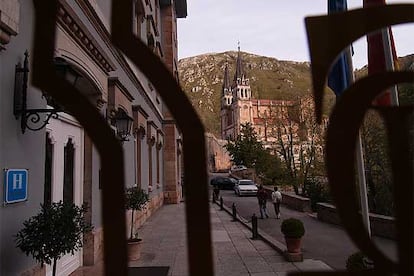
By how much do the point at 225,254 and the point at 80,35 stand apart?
5649mm

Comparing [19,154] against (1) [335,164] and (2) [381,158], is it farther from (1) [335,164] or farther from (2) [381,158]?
(2) [381,158]

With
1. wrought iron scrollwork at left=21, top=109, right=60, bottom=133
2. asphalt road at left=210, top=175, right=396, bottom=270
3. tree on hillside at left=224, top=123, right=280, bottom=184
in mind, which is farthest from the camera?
tree on hillside at left=224, top=123, right=280, bottom=184

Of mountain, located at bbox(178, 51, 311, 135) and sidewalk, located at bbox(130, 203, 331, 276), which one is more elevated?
mountain, located at bbox(178, 51, 311, 135)

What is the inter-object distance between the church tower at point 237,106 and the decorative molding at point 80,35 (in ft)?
285

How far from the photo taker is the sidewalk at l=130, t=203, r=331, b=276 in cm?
731

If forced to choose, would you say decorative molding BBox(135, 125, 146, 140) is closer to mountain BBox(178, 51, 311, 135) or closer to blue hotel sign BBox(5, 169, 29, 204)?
blue hotel sign BBox(5, 169, 29, 204)

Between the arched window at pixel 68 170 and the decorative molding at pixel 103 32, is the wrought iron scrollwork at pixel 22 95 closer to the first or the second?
the decorative molding at pixel 103 32

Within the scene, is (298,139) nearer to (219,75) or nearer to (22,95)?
(22,95)

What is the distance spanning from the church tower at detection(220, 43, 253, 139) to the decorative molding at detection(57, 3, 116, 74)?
285 ft

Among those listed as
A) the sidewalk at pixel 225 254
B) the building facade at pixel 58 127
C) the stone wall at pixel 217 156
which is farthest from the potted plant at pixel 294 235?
the stone wall at pixel 217 156

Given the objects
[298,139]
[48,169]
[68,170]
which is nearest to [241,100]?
[298,139]

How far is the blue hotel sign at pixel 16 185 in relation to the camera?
4137mm

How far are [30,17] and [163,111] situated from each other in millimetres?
18654

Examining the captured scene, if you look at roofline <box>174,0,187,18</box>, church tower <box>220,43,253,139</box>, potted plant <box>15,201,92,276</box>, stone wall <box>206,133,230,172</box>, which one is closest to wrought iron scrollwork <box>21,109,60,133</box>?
potted plant <box>15,201,92,276</box>
